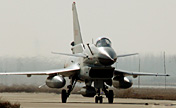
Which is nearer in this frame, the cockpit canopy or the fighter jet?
the fighter jet

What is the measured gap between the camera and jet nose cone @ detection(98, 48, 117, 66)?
27547mm

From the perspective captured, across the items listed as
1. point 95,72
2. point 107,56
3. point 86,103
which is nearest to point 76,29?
point 95,72

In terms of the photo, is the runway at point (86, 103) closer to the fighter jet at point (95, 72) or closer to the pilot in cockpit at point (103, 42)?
the fighter jet at point (95, 72)

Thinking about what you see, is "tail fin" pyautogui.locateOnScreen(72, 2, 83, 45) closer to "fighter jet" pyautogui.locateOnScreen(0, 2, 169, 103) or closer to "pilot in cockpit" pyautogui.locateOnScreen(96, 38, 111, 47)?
"fighter jet" pyautogui.locateOnScreen(0, 2, 169, 103)

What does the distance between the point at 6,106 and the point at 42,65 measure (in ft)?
102

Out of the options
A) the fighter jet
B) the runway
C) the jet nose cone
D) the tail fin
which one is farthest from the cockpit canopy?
the tail fin

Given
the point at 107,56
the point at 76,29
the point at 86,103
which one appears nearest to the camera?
the point at 107,56

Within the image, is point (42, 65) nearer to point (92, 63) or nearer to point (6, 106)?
point (92, 63)

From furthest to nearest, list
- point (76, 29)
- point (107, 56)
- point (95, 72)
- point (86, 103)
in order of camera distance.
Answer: point (76, 29)
point (95, 72)
point (86, 103)
point (107, 56)

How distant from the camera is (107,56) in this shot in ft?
90.5

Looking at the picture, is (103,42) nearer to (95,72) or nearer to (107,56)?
(107,56)

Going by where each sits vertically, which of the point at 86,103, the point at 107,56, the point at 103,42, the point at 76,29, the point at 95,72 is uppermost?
the point at 76,29

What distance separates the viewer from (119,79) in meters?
31.0

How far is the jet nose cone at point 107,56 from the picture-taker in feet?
90.4
